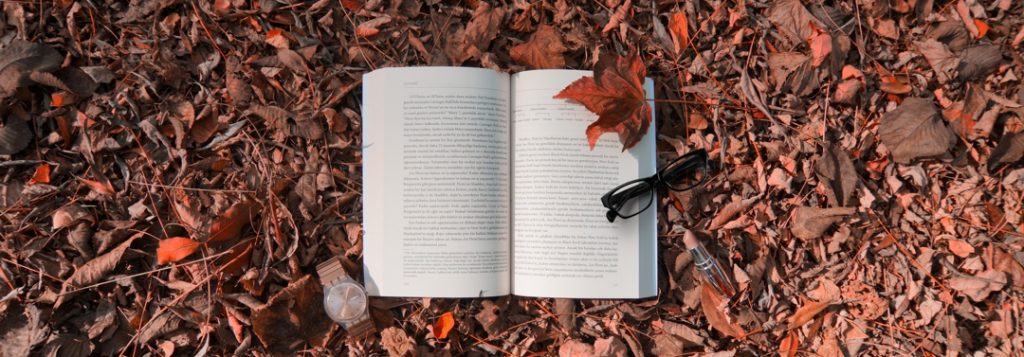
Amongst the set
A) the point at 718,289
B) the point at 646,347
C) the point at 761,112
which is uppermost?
the point at 761,112

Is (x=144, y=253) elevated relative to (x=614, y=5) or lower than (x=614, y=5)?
lower

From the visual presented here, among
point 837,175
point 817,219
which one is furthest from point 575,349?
point 837,175

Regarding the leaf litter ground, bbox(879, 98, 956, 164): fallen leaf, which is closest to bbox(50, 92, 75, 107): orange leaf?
the leaf litter ground

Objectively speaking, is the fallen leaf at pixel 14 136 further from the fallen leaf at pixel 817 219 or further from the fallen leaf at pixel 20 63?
the fallen leaf at pixel 817 219

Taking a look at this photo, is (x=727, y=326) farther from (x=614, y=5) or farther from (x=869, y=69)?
(x=614, y=5)

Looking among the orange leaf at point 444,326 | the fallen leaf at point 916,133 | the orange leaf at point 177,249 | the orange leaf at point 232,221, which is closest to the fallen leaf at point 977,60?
the fallen leaf at point 916,133

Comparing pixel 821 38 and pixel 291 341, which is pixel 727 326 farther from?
pixel 291 341

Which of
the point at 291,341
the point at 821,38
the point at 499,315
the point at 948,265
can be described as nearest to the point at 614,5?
the point at 821,38

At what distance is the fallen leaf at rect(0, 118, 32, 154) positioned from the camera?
4.22ft

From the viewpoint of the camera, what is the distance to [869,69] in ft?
4.56

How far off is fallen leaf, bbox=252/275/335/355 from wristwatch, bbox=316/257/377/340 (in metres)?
0.03

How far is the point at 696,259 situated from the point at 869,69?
65 centimetres

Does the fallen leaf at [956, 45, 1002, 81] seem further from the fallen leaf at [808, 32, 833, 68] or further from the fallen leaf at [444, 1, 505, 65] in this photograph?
the fallen leaf at [444, 1, 505, 65]

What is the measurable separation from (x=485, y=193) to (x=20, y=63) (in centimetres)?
111
